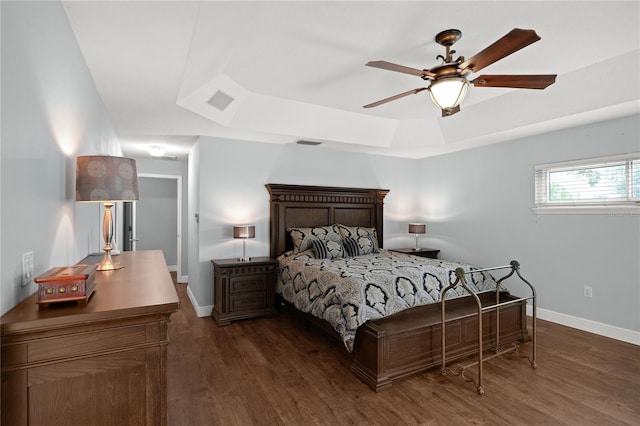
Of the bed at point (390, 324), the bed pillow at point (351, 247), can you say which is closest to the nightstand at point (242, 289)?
the bed at point (390, 324)

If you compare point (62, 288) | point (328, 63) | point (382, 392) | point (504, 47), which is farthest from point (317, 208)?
point (62, 288)

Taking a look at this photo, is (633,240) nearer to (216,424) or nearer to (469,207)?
(469,207)

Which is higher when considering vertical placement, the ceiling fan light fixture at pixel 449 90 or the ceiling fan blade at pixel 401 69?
the ceiling fan blade at pixel 401 69

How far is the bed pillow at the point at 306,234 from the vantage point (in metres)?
4.54

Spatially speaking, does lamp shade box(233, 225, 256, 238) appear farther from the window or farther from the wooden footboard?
the window

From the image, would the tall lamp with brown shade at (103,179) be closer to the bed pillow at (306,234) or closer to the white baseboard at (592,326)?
the bed pillow at (306,234)

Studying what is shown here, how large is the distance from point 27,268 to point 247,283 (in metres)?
2.95

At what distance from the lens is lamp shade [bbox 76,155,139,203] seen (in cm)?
180

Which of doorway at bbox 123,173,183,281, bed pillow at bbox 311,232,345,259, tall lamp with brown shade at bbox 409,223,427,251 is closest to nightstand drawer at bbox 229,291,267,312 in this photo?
bed pillow at bbox 311,232,345,259

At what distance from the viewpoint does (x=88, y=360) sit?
1222mm

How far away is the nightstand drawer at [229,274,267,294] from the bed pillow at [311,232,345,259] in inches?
30.2

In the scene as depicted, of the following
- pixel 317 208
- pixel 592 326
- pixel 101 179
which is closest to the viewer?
pixel 101 179

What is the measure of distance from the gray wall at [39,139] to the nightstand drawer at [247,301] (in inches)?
82.6

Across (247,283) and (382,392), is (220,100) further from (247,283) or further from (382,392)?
(382,392)
